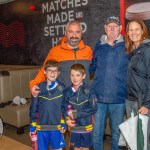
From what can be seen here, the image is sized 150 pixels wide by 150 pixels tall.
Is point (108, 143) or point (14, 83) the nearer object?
point (108, 143)

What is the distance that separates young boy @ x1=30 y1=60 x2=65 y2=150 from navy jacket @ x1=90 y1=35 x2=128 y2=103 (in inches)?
16.4

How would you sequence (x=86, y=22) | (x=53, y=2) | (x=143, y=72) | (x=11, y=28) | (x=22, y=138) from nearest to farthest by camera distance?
(x=143, y=72) → (x=22, y=138) → (x=86, y=22) → (x=53, y=2) → (x=11, y=28)

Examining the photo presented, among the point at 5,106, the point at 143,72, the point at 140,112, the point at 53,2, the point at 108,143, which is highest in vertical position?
the point at 53,2

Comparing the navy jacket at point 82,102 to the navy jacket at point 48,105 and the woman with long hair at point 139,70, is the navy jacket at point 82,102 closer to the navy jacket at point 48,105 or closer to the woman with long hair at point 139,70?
the navy jacket at point 48,105

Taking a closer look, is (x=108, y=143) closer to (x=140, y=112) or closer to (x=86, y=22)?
(x=140, y=112)

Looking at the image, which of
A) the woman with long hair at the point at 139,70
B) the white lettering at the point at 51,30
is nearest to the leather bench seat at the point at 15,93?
the white lettering at the point at 51,30

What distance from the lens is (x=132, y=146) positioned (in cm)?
Result: 231

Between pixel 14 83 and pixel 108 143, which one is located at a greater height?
pixel 14 83

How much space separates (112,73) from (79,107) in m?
0.46

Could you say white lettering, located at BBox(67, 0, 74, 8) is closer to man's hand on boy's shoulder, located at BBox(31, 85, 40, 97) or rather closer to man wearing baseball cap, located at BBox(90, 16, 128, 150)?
man wearing baseball cap, located at BBox(90, 16, 128, 150)

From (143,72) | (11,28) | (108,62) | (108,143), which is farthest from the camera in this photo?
(11,28)

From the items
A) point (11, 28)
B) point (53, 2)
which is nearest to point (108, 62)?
point (53, 2)

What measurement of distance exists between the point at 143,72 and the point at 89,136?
830 millimetres

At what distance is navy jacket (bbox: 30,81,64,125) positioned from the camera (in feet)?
7.97
